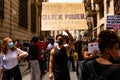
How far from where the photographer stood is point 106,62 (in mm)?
3562

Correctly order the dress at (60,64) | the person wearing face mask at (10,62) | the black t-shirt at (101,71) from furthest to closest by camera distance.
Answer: the person wearing face mask at (10,62), the dress at (60,64), the black t-shirt at (101,71)

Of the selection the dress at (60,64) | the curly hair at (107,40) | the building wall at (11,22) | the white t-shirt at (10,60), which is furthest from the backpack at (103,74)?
the building wall at (11,22)

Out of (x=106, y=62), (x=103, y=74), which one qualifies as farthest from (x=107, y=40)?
(x=103, y=74)

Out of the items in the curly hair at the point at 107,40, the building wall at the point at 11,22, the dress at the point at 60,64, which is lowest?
the dress at the point at 60,64

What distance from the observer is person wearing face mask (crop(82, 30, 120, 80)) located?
3469mm

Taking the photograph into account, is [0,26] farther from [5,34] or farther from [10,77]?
[10,77]

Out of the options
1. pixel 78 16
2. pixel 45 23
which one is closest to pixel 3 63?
pixel 45 23

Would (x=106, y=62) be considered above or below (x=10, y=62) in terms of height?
above

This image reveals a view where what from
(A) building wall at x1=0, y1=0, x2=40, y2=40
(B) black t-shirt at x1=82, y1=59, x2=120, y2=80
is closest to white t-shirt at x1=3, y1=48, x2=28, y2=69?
(B) black t-shirt at x1=82, y1=59, x2=120, y2=80

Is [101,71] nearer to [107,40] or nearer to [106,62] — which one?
[106,62]

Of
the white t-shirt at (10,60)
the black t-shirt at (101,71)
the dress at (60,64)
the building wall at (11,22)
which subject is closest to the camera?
the black t-shirt at (101,71)

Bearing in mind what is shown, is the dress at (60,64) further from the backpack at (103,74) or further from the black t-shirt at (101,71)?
the backpack at (103,74)

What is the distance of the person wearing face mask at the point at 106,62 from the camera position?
3469 mm

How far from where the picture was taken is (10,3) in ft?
97.2
